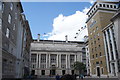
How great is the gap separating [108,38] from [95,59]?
40.9 ft

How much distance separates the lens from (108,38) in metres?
49.6

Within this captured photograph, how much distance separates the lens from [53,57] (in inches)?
3391

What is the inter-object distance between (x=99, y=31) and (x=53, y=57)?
1567 inches

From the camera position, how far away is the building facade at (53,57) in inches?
3258

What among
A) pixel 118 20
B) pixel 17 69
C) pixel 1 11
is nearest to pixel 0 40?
pixel 1 11

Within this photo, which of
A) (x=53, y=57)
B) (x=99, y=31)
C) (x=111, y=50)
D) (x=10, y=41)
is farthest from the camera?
(x=53, y=57)

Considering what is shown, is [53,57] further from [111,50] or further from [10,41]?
[10,41]

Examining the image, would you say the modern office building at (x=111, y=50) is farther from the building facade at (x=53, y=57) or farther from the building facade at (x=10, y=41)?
the building facade at (x=53, y=57)

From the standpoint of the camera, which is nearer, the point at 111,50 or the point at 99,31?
the point at 111,50

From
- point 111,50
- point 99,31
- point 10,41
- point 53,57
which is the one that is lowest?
point 53,57

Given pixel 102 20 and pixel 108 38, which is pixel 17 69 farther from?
pixel 102 20

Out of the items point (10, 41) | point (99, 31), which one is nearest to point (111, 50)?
point (99, 31)

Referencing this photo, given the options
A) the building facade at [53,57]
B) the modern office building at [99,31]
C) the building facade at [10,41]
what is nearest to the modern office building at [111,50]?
the modern office building at [99,31]

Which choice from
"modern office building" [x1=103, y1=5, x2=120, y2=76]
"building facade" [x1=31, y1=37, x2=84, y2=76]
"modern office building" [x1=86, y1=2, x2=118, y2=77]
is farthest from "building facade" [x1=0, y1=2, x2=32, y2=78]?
"building facade" [x1=31, y1=37, x2=84, y2=76]
